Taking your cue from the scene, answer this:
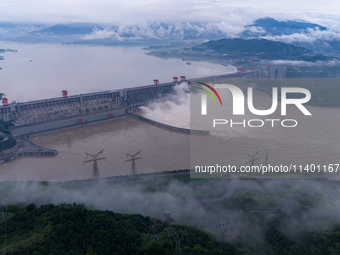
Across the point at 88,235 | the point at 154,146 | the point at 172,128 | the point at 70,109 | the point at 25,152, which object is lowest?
the point at 154,146

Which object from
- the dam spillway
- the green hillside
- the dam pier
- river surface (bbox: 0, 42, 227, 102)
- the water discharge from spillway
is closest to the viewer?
the green hillside

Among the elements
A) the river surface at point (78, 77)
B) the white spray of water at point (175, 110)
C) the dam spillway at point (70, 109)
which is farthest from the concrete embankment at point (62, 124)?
the river surface at point (78, 77)

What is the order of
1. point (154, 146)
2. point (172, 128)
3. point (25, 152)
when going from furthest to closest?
point (172, 128)
point (154, 146)
point (25, 152)

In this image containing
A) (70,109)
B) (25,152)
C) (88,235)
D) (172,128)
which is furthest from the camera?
(70,109)

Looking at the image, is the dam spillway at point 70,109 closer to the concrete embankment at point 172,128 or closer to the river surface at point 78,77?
the concrete embankment at point 172,128

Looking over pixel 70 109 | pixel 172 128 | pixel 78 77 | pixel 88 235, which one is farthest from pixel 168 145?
pixel 78 77

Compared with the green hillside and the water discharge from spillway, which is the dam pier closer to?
the water discharge from spillway


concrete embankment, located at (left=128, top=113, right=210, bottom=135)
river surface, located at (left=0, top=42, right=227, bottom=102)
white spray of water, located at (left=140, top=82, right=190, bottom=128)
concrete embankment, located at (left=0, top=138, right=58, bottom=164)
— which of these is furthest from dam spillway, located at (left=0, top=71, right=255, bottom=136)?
river surface, located at (left=0, top=42, right=227, bottom=102)

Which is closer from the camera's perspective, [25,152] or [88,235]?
[88,235]

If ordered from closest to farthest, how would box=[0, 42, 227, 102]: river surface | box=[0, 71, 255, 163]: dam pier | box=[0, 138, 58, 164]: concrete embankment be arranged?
box=[0, 138, 58, 164]: concrete embankment
box=[0, 71, 255, 163]: dam pier
box=[0, 42, 227, 102]: river surface

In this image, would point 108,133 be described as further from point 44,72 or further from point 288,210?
point 44,72

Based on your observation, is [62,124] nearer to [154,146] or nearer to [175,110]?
[154,146]
